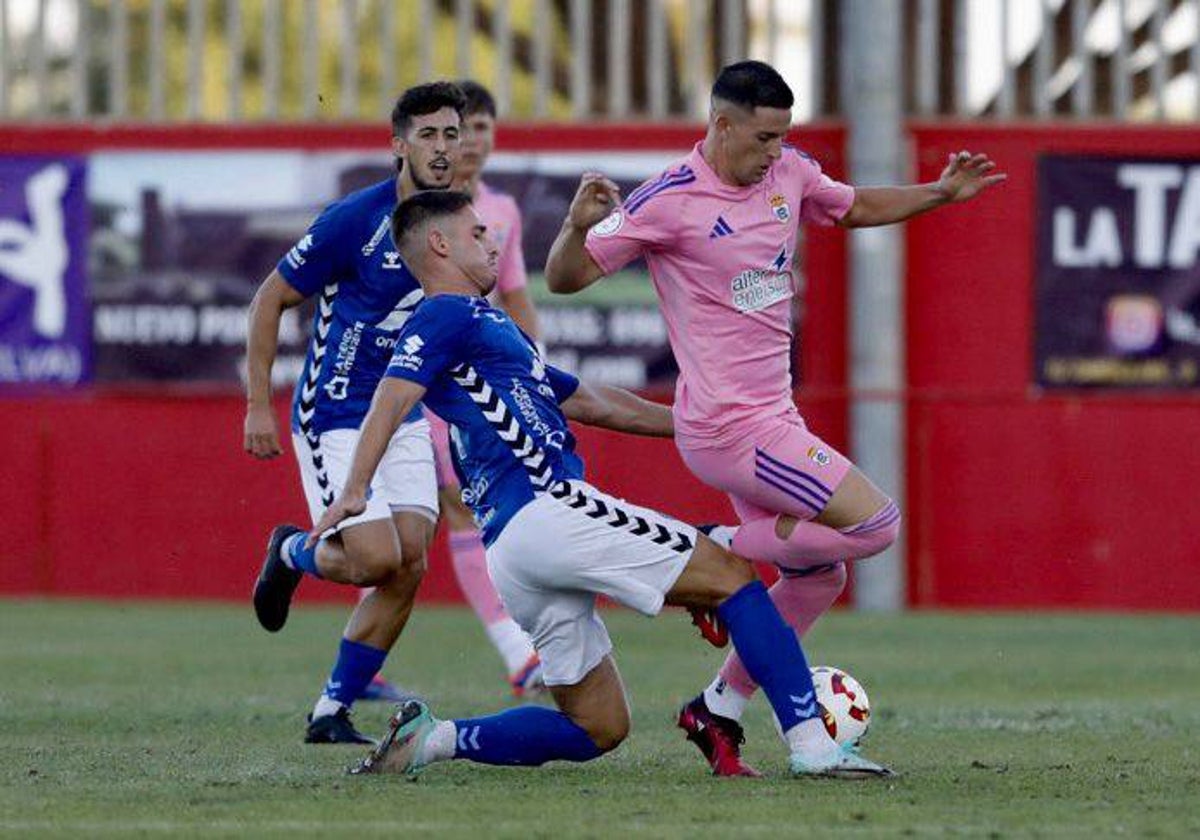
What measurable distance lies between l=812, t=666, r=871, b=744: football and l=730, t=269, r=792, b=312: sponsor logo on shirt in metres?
1.19

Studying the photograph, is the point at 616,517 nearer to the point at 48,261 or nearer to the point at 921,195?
the point at 921,195

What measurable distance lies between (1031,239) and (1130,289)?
2.46ft

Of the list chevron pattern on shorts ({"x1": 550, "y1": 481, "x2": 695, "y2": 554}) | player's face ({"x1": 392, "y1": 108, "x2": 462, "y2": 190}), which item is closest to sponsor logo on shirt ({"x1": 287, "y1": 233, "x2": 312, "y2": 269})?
player's face ({"x1": 392, "y1": 108, "x2": 462, "y2": 190})

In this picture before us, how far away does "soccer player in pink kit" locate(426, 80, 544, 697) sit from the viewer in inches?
424

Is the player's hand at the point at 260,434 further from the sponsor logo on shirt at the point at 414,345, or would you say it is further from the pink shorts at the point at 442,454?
the pink shorts at the point at 442,454

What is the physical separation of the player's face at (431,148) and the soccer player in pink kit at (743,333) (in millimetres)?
909

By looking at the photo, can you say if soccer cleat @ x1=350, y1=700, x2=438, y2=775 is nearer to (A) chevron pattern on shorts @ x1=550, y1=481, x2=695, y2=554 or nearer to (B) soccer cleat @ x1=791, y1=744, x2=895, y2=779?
(A) chevron pattern on shorts @ x1=550, y1=481, x2=695, y2=554

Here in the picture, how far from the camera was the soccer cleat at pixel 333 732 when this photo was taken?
8.71 meters

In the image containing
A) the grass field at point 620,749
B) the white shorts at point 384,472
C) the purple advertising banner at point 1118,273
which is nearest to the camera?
the grass field at point 620,749

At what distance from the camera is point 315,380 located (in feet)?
30.1

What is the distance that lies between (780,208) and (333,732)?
90.1 inches

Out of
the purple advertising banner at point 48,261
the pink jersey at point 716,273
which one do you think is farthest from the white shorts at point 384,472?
the purple advertising banner at point 48,261

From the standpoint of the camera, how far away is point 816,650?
13.6 metres

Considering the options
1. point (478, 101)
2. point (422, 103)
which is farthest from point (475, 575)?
point (422, 103)
